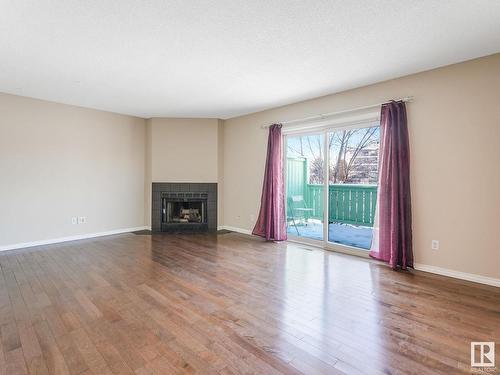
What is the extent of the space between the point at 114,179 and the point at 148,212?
0.98 meters

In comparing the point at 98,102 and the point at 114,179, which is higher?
the point at 98,102

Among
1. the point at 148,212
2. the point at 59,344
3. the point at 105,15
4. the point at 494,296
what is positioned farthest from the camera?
the point at 148,212

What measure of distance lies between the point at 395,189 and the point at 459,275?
3.83ft

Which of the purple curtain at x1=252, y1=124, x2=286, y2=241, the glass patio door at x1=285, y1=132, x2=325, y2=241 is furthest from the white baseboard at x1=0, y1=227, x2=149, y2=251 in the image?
the glass patio door at x1=285, y1=132, x2=325, y2=241

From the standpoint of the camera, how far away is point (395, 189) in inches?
134

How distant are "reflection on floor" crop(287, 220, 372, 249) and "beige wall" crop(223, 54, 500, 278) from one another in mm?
1135

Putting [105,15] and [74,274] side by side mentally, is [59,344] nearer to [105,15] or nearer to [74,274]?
[74,274]

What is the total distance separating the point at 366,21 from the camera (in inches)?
88.1

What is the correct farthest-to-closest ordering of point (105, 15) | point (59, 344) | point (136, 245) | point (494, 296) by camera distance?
1. point (136, 245)
2. point (494, 296)
3. point (105, 15)
4. point (59, 344)

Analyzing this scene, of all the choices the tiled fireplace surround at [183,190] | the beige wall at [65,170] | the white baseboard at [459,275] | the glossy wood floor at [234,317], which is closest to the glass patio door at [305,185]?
the glossy wood floor at [234,317]

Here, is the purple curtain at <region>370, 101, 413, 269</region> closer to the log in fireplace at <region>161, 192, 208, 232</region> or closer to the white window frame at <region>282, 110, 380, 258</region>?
the white window frame at <region>282, 110, 380, 258</region>

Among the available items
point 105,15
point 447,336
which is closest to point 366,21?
point 105,15

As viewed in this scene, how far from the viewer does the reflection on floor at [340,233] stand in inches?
174

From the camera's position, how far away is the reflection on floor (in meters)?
4.41
